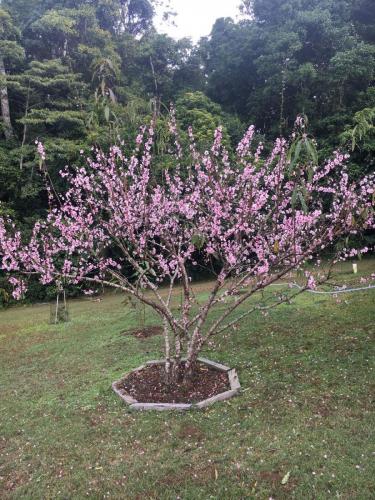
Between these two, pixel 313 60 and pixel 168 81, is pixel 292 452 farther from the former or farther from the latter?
pixel 168 81

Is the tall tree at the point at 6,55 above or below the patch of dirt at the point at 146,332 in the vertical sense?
above

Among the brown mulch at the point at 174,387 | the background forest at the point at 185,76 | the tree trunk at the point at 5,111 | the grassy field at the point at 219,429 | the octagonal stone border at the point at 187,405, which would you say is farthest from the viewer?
the tree trunk at the point at 5,111

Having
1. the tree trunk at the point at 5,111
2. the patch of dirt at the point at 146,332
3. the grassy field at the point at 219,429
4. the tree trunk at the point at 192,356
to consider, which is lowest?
the grassy field at the point at 219,429

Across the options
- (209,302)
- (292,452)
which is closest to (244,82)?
(209,302)

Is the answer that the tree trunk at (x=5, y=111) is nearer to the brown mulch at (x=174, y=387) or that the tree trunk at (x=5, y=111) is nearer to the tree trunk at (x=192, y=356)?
the brown mulch at (x=174, y=387)

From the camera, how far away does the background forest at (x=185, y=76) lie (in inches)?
826

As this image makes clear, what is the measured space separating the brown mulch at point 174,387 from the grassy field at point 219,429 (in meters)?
0.32

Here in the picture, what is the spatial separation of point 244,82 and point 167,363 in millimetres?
25969

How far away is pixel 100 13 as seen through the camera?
28.5 metres

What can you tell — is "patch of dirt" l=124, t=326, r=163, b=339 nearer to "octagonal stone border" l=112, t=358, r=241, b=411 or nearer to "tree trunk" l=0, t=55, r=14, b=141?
"octagonal stone border" l=112, t=358, r=241, b=411

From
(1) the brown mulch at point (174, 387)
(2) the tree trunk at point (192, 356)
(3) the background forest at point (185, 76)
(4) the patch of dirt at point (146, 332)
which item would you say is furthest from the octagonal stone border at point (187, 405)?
(3) the background forest at point (185, 76)

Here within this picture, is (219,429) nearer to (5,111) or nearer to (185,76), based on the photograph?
(5,111)

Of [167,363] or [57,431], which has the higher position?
[167,363]

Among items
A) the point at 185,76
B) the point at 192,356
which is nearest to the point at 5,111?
the point at 185,76
